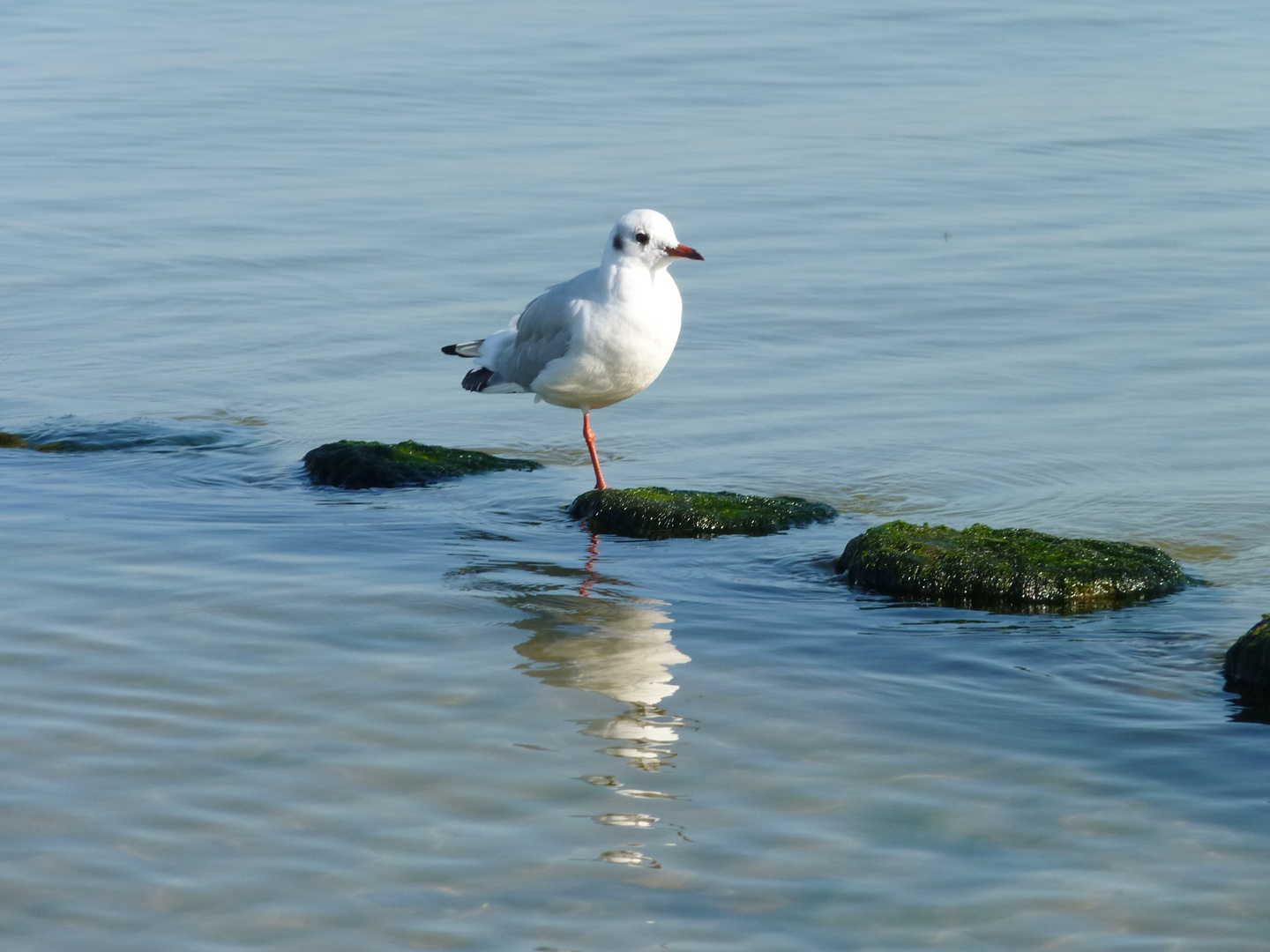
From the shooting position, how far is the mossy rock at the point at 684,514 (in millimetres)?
7664

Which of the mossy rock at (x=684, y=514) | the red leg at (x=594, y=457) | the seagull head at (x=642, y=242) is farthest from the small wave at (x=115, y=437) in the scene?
the seagull head at (x=642, y=242)

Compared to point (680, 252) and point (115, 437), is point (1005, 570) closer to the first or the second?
point (680, 252)

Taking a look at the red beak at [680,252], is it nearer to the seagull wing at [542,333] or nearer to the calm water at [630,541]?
the seagull wing at [542,333]

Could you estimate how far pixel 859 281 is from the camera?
1230cm

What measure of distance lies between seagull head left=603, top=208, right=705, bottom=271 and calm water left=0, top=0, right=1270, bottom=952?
50.7 inches

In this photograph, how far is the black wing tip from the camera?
898cm

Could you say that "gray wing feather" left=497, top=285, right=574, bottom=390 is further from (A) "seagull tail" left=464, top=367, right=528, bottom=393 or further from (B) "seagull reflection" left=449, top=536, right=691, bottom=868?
(B) "seagull reflection" left=449, top=536, right=691, bottom=868

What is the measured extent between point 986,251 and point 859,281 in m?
1.25

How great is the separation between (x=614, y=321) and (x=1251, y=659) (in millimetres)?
3371

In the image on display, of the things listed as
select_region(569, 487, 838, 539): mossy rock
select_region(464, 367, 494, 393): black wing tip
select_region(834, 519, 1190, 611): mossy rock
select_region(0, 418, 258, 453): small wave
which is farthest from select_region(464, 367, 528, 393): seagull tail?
select_region(834, 519, 1190, 611): mossy rock

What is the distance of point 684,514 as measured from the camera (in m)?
7.70

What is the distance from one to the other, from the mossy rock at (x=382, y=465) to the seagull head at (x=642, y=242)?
4.77 feet

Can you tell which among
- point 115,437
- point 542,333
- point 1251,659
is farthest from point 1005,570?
point 115,437

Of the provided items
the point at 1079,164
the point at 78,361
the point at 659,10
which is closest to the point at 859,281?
the point at 1079,164
